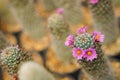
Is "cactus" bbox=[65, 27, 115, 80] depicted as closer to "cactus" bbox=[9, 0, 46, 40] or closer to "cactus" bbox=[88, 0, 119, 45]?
"cactus" bbox=[88, 0, 119, 45]

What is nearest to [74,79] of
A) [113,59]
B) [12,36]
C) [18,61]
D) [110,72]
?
[113,59]

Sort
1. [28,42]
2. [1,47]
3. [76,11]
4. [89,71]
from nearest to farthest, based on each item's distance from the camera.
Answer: [89,71] → [1,47] → [76,11] → [28,42]

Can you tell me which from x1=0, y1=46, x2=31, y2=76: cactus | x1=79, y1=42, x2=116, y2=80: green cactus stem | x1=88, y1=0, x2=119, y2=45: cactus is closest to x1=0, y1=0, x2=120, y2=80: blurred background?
x1=88, y1=0, x2=119, y2=45: cactus

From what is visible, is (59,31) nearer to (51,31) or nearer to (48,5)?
(51,31)

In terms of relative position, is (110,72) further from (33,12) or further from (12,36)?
(12,36)

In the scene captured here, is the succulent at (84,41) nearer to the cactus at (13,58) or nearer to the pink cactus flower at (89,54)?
the pink cactus flower at (89,54)

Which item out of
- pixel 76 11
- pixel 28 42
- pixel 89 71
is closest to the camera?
pixel 89 71
